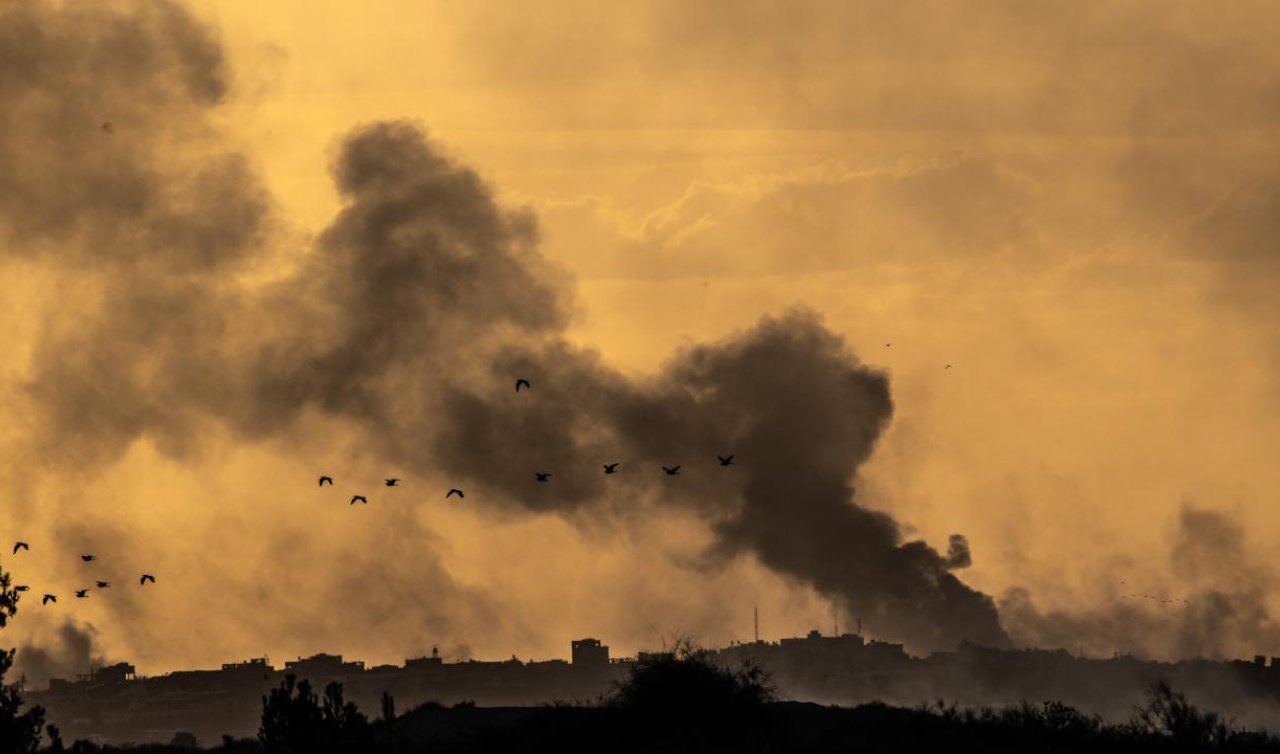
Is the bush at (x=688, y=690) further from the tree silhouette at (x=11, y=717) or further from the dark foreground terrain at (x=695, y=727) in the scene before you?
the tree silhouette at (x=11, y=717)

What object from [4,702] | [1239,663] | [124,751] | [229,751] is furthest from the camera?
[1239,663]

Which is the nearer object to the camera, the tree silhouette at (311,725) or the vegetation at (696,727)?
the tree silhouette at (311,725)

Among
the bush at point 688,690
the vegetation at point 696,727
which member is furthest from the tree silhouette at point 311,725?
the bush at point 688,690

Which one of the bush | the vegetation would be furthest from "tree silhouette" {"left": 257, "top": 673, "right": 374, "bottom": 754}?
the bush

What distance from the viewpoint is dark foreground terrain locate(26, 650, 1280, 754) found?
6359 centimetres

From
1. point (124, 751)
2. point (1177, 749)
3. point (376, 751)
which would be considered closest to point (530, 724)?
point (376, 751)

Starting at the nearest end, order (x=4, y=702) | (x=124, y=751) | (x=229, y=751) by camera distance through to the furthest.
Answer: (x=4, y=702) → (x=229, y=751) → (x=124, y=751)

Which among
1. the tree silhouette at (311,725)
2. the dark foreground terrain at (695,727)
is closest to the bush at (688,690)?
the dark foreground terrain at (695,727)

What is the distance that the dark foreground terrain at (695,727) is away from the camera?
63594 millimetres

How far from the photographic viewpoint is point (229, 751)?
6844 centimetres

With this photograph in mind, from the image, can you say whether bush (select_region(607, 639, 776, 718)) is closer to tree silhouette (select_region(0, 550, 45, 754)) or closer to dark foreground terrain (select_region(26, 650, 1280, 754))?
dark foreground terrain (select_region(26, 650, 1280, 754))

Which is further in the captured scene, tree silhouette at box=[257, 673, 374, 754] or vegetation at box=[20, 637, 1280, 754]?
vegetation at box=[20, 637, 1280, 754]

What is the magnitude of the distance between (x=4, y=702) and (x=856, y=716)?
25152 mm

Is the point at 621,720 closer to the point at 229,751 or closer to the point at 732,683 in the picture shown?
the point at 732,683
